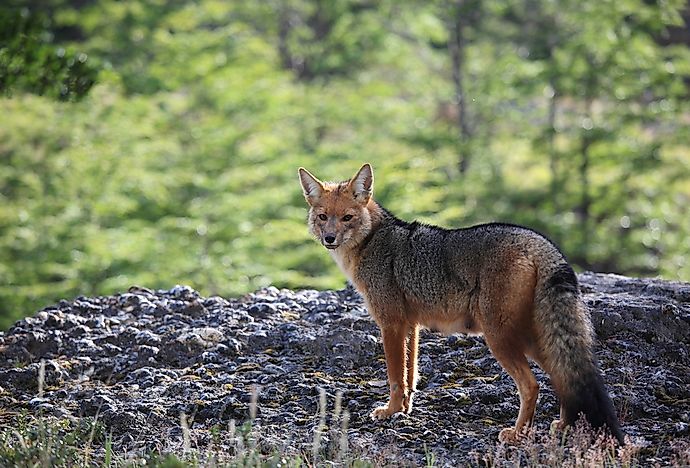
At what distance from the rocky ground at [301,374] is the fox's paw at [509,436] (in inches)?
2.4

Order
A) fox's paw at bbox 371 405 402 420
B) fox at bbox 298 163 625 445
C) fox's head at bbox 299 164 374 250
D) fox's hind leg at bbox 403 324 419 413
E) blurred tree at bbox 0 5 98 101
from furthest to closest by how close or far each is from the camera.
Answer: blurred tree at bbox 0 5 98 101
fox's head at bbox 299 164 374 250
fox's hind leg at bbox 403 324 419 413
fox's paw at bbox 371 405 402 420
fox at bbox 298 163 625 445

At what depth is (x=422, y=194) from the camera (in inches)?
682

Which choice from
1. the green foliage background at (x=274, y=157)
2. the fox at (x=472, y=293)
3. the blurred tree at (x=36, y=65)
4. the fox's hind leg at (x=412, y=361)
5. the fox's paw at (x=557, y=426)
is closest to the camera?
the fox at (x=472, y=293)

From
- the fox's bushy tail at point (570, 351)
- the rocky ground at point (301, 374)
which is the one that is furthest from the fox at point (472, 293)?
the rocky ground at point (301, 374)

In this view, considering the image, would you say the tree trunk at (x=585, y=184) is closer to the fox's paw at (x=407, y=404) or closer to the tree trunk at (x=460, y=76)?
the tree trunk at (x=460, y=76)

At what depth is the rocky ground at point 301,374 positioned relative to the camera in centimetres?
580

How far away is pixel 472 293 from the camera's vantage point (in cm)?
579

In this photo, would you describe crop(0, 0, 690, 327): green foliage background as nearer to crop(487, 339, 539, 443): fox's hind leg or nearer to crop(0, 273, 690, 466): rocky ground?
crop(0, 273, 690, 466): rocky ground

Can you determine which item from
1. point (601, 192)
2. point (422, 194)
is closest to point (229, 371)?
point (422, 194)

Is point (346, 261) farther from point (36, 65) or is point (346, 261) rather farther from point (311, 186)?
point (36, 65)

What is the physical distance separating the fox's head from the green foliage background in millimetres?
9524

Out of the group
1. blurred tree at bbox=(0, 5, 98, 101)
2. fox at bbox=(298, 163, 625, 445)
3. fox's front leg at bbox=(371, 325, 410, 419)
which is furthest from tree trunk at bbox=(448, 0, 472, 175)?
fox's front leg at bbox=(371, 325, 410, 419)

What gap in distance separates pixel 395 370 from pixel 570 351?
1.35 m

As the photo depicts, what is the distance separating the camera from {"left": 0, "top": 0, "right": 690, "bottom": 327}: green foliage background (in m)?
18.2
